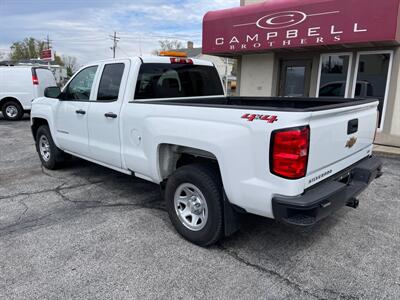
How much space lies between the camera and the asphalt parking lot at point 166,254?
271 cm

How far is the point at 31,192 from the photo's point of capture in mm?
5000

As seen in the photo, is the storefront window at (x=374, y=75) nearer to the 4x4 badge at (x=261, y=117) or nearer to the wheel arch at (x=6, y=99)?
the 4x4 badge at (x=261, y=117)

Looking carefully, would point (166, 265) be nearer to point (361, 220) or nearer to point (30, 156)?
point (361, 220)

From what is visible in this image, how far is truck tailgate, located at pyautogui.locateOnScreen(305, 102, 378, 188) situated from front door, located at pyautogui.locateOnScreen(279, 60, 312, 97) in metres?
6.59

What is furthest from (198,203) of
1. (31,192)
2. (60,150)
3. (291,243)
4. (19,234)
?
(60,150)

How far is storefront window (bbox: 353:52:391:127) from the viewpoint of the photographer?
847cm

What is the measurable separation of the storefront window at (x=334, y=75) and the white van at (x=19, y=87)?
1091 centimetres

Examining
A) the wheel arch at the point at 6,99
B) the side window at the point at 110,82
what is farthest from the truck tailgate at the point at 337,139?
the wheel arch at the point at 6,99

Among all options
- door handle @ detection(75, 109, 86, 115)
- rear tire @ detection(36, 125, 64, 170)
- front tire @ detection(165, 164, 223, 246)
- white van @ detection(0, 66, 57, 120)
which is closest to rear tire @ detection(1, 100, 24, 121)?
white van @ detection(0, 66, 57, 120)

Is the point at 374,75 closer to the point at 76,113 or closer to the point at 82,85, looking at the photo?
the point at 82,85

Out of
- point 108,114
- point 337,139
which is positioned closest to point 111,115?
point 108,114

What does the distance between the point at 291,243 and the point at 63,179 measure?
13.0ft

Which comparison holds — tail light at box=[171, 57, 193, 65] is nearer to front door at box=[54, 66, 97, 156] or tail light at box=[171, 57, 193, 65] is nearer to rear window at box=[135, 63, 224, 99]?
rear window at box=[135, 63, 224, 99]

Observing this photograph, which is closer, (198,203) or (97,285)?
(97,285)
